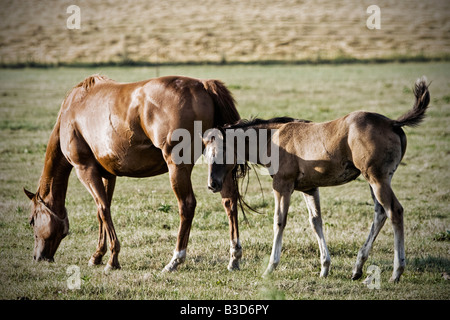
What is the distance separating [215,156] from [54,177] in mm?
2630

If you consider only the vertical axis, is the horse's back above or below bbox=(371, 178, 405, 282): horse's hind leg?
above

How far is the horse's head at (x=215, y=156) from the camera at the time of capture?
262 inches

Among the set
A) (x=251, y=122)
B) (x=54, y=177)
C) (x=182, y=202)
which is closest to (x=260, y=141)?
(x=251, y=122)

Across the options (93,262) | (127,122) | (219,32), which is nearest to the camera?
(127,122)

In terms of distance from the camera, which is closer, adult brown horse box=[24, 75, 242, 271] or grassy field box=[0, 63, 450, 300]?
grassy field box=[0, 63, 450, 300]

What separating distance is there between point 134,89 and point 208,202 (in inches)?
160

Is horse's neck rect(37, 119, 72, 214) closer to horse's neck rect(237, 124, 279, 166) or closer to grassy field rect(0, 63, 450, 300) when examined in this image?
grassy field rect(0, 63, 450, 300)

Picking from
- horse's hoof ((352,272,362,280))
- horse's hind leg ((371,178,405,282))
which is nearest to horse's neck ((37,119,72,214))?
horse's hoof ((352,272,362,280))

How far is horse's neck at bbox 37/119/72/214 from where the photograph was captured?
798cm

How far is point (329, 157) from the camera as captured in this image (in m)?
6.52

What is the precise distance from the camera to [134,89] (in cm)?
746

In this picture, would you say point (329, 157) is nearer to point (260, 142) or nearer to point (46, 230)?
point (260, 142)

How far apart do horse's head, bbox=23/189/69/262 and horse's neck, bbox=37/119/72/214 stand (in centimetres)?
11
